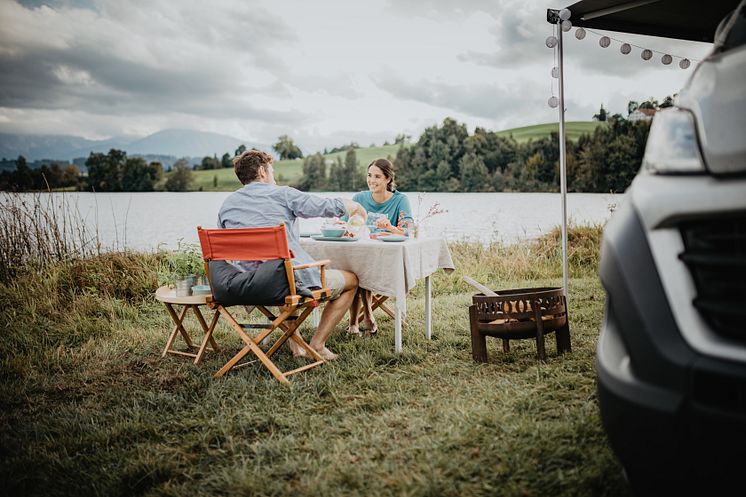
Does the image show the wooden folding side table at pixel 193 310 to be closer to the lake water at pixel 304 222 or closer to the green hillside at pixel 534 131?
the lake water at pixel 304 222

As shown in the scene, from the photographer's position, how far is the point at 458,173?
66.8 ft

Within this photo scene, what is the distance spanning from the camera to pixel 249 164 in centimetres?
415

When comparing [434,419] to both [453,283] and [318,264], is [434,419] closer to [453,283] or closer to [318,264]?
[318,264]

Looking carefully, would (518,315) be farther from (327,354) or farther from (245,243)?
(245,243)

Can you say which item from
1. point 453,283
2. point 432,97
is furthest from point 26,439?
point 432,97

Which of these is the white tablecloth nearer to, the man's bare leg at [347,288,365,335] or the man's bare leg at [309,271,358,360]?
the man's bare leg at [309,271,358,360]

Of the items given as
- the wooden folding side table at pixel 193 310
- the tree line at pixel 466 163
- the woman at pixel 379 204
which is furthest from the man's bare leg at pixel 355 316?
the tree line at pixel 466 163

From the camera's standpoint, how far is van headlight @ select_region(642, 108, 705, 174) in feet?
4.79

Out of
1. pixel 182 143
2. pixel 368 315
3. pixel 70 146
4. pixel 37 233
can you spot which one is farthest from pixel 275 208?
pixel 182 143

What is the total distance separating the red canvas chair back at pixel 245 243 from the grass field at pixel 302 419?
2.58 ft

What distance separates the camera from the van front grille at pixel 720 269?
4.35 ft

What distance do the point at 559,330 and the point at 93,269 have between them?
5.16m

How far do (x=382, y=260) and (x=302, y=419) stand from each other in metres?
1.59

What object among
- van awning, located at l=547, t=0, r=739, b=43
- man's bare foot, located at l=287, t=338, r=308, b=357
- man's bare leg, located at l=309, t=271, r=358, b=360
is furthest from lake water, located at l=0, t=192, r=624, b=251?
van awning, located at l=547, t=0, r=739, b=43
